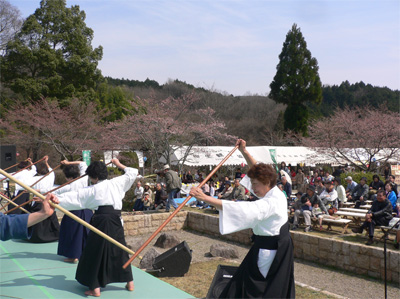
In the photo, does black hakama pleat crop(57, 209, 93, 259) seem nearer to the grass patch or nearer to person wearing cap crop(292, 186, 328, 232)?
the grass patch

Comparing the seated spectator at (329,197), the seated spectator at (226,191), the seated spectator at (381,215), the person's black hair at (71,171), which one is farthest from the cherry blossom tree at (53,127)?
the seated spectator at (381,215)

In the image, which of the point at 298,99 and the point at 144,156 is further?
the point at 298,99

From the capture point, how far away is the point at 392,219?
8.15 meters

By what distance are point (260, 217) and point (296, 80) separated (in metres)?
31.3

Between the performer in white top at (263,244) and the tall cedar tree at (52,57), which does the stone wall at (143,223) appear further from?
the tall cedar tree at (52,57)

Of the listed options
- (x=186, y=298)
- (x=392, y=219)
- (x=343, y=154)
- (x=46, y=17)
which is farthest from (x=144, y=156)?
(x=186, y=298)

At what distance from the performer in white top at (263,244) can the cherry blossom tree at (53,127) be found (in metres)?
18.1

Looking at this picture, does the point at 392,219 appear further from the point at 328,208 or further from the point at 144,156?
the point at 144,156

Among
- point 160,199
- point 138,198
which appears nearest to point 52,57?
point 138,198

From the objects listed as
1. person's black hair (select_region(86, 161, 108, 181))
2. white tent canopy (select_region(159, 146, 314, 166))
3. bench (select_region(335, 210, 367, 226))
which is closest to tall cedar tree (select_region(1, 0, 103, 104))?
white tent canopy (select_region(159, 146, 314, 166))

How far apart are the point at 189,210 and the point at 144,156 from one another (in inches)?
510

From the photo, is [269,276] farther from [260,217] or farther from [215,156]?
[215,156]

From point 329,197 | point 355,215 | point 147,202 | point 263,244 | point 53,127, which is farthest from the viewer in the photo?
point 53,127

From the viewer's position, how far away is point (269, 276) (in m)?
3.16
